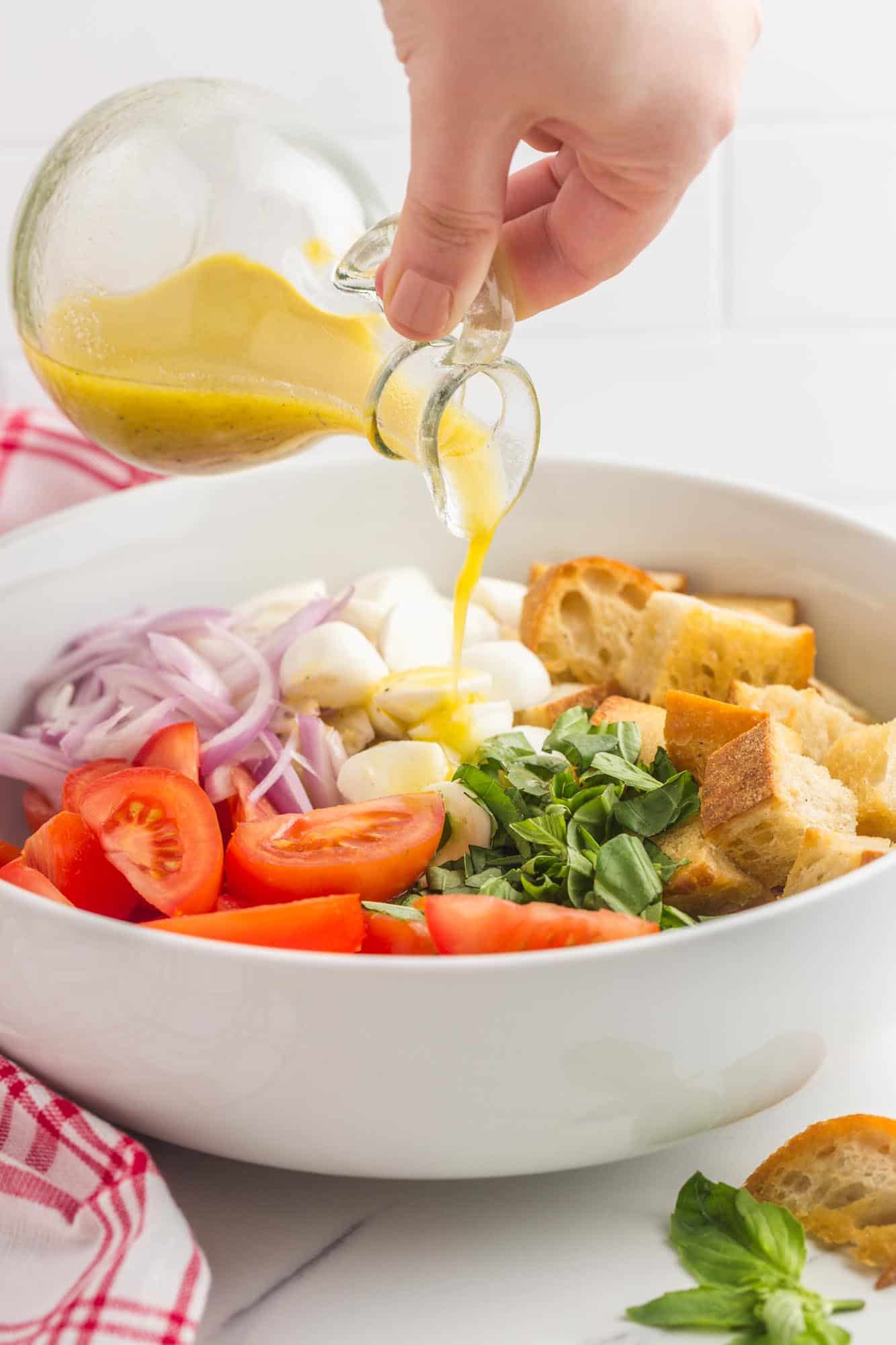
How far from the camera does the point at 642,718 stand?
1.45 meters

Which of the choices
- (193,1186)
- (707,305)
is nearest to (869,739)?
(193,1186)

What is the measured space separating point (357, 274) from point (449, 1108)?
65 cm

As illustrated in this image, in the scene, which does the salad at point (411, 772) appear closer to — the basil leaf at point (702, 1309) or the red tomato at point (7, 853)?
the red tomato at point (7, 853)

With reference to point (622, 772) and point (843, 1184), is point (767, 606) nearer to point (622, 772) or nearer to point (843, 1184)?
point (622, 772)

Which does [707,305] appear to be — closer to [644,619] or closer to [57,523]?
[644,619]

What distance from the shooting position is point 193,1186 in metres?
1.11

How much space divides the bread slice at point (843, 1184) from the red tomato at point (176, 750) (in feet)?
2.04

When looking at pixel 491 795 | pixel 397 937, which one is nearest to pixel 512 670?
pixel 491 795

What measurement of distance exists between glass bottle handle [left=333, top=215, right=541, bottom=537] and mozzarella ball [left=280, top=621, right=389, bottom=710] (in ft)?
0.97

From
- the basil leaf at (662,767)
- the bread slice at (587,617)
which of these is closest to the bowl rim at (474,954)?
the basil leaf at (662,767)

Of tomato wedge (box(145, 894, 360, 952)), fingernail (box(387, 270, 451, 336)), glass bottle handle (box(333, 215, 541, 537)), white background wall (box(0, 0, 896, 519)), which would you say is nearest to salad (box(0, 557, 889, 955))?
tomato wedge (box(145, 894, 360, 952))

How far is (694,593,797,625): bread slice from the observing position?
67.0 inches

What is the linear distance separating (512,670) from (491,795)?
10.9 inches

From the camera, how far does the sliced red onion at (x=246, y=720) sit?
56.6 inches
